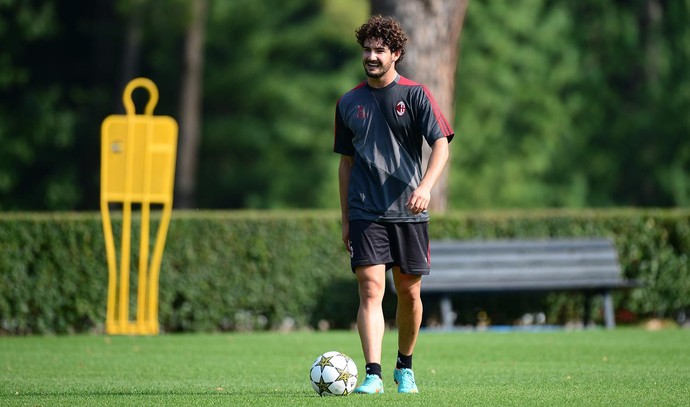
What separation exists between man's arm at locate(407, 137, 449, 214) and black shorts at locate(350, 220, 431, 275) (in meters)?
0.21

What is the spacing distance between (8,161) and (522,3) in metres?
13.8

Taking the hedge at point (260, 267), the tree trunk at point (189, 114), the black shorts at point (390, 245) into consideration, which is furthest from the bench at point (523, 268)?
the tree trunk at point (189, 114)

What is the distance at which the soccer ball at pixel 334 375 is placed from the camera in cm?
739

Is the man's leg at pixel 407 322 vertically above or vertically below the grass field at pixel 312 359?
above

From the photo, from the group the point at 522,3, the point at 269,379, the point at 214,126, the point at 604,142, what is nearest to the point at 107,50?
the point at 214,126

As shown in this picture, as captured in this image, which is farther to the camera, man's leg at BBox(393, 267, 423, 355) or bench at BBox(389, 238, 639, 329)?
bench at BBox(389, 238, 639, 329)

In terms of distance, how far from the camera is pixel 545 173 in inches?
1351

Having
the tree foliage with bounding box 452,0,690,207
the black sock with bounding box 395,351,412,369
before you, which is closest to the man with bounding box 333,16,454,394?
the black sock with bounding box 395,351,412,369

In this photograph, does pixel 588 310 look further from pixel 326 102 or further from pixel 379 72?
pixel 326 102

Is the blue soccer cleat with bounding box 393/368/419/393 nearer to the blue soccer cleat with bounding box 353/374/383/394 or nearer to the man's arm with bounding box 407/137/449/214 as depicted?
the blue soccer cleat with bounding box 353/374/383/394

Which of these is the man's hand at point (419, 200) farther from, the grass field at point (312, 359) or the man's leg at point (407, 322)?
the grass field at point (312, 359)

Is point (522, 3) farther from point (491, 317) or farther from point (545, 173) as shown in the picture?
point (491, 317)

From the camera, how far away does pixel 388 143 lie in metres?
7.59

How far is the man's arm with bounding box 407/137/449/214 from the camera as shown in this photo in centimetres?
734
